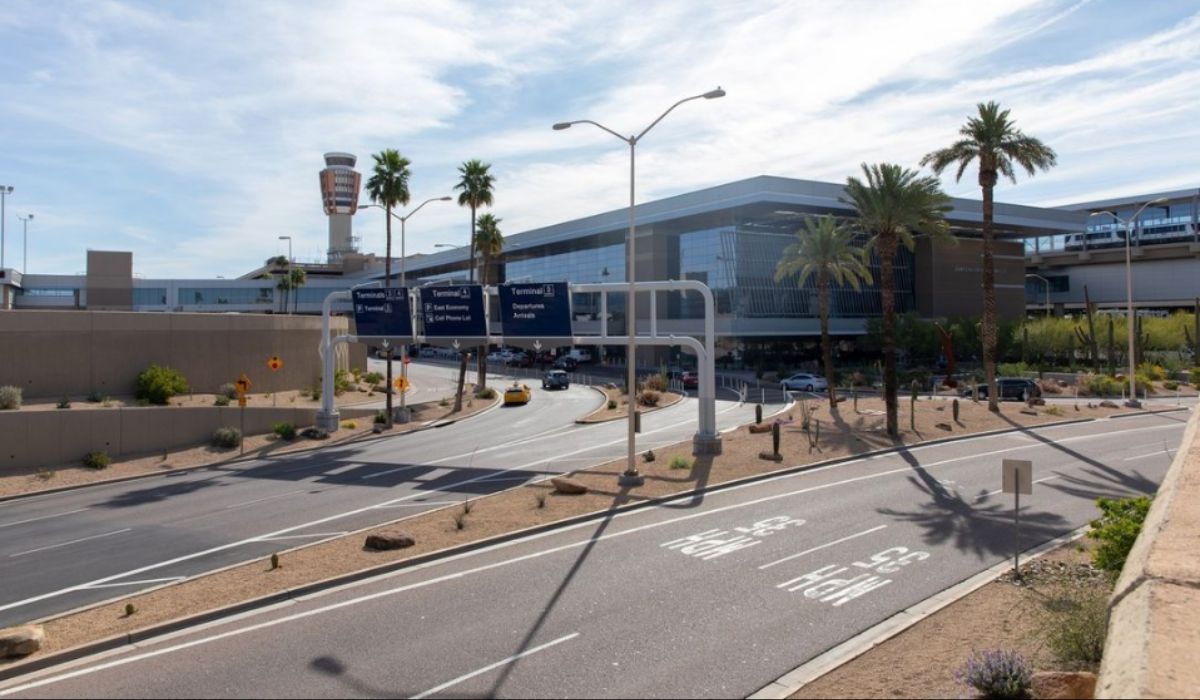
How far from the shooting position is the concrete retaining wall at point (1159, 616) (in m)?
6.23

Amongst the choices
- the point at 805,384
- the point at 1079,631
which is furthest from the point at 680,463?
the point at 805,384

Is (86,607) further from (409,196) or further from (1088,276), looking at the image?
(1088,276)

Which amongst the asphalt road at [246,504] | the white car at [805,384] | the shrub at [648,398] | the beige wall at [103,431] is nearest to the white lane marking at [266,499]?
the asphalt road at [246,504]

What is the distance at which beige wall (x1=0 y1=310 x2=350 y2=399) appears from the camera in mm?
37781

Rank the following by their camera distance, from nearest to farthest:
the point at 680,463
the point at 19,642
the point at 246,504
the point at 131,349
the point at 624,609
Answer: the point at 19,642
the point at 624,609
the point at 246,504
the point at 680,463
the point at 131,349

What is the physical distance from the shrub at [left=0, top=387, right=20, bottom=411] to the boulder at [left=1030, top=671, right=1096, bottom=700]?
37594mm

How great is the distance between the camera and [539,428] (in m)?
42.3

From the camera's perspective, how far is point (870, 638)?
1163cm

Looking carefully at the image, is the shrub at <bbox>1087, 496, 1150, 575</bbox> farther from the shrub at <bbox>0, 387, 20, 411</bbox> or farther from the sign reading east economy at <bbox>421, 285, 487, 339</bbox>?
the shrub at <bbox>0, 387, 20, 411</bbox>

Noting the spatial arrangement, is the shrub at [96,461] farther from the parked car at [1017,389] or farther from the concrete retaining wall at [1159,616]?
the parked car at [1017,389]

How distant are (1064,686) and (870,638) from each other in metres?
3.26

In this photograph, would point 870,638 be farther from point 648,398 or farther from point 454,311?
point 648,398

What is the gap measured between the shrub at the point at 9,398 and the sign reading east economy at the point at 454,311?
54.0 ft

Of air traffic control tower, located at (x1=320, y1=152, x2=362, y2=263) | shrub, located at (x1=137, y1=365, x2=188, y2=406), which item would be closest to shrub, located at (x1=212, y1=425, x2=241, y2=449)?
shrub, located at (x1=137, y1=365, x2=188, y2=406)
